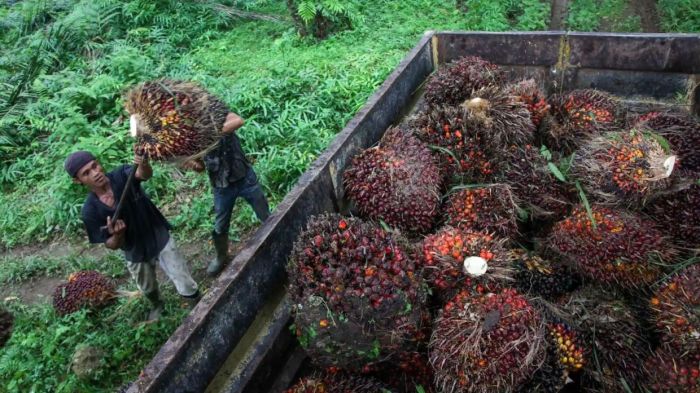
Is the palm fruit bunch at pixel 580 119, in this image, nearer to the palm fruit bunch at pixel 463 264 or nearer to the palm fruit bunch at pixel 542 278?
the palm fruit bunch at pixel 542 278

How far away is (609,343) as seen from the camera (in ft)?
7.30

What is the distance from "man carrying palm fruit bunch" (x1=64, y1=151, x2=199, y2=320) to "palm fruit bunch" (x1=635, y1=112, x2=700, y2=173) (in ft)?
9.57

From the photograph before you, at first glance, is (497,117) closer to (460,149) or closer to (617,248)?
(460,149)

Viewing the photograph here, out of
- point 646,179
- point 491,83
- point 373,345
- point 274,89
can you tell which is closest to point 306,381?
point 373,345

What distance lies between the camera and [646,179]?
248cm

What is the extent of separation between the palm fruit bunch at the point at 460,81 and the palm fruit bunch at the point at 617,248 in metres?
1.11

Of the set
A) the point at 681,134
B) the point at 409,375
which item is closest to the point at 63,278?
the point at 409,375

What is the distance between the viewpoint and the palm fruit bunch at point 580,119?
3125mm

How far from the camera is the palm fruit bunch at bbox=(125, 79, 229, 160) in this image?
99.6 inches

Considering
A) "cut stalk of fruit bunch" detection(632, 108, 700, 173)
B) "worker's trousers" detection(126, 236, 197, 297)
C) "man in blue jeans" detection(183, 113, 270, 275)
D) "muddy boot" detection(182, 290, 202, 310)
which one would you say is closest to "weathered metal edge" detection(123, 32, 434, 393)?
"man in blue jeans" detection(183, 113, 270, 275)

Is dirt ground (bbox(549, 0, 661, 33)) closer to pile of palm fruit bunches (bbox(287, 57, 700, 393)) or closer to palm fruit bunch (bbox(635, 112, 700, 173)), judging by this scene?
pile of palm fruit bunches (bbox(287, 57, 700, 393))

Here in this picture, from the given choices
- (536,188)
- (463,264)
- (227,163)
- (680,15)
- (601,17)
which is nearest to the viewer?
(463,264)

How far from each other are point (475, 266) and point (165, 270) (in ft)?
8.23

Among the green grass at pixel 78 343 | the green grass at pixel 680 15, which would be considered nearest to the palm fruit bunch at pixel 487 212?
the green grass at pixel 78 343
